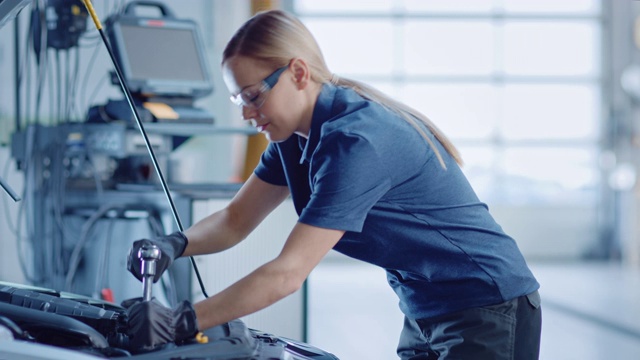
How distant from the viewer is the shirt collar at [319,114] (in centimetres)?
130

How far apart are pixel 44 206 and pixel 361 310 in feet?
8.53

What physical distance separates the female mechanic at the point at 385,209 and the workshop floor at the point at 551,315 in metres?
2.28

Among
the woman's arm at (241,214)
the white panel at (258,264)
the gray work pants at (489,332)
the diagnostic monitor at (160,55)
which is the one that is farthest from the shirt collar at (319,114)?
the diagnostic monitor at (160,55)

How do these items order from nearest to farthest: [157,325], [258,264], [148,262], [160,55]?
[157,325] → [148,262] → [258,264] → [160,55]

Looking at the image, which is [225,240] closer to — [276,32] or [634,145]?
[276,32]

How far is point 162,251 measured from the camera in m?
1.30

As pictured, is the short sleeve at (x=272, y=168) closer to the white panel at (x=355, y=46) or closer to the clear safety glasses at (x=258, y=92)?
the clear safety glasses at (x=258, y=92)

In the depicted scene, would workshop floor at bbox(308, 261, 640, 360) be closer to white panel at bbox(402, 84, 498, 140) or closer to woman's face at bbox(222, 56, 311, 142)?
white panel at bbox(402, 84, 498, 140)

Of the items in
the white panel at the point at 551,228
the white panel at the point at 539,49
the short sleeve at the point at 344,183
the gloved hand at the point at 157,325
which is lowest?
the white panel at the point at 551,228

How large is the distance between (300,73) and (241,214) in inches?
15.1

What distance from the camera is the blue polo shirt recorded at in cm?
116

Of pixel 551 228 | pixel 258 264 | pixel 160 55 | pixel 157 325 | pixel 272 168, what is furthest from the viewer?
pixel 551 228

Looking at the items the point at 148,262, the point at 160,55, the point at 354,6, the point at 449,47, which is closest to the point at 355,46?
the point at 354,6

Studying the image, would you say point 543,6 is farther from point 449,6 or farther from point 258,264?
point 258,264
